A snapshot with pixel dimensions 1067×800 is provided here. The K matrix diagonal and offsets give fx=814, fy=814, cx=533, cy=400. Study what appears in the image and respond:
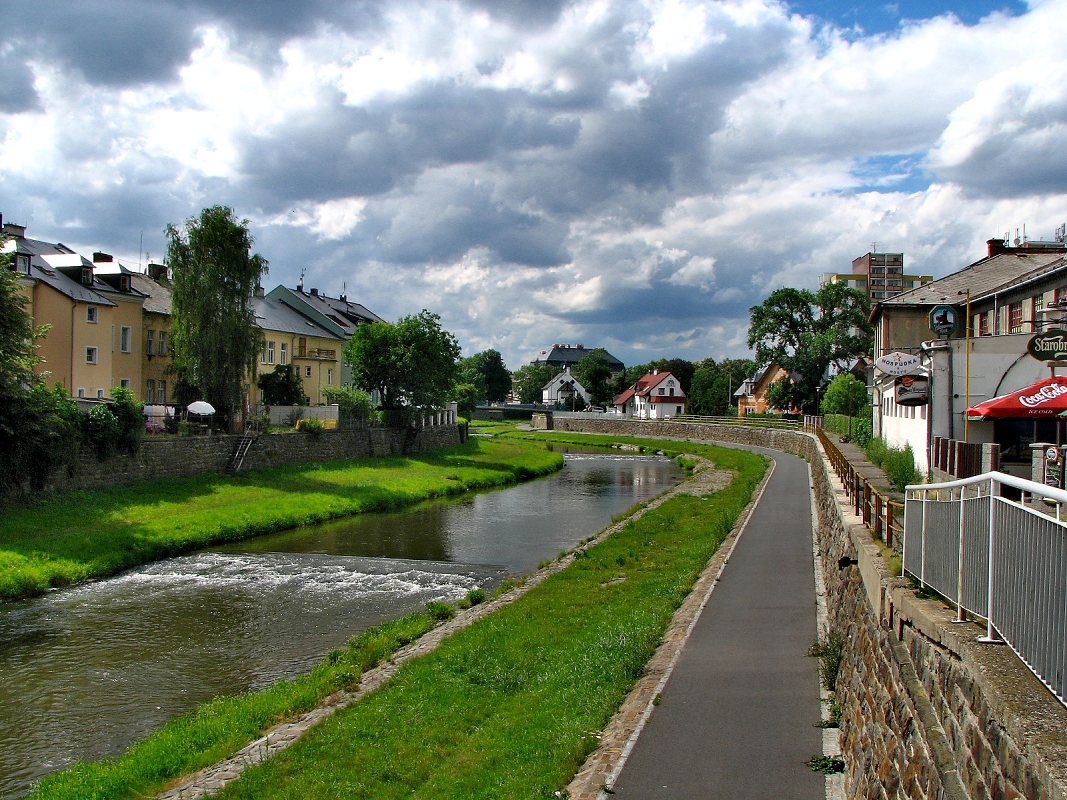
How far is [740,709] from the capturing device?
10289 mm

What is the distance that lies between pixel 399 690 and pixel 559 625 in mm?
4432

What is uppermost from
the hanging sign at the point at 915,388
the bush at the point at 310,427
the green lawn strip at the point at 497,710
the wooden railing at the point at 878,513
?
the hanging sign at the point at 915,388

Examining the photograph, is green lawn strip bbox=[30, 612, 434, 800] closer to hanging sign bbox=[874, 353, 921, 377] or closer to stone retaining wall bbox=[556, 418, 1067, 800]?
Answer: stone retaining wall bbox=[556, 418, 1067, 800]

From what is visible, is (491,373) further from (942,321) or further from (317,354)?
(942,321)

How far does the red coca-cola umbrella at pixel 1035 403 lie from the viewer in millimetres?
16188

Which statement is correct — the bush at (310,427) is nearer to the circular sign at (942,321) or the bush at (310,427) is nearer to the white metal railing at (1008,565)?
the circular sign at (942,321)

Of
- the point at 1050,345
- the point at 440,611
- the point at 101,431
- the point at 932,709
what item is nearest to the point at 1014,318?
the point at 1050,345

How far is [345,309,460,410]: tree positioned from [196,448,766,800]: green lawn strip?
36530 millimetres

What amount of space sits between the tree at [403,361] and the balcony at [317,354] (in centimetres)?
477

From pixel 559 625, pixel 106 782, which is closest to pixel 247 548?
pixel 559 625

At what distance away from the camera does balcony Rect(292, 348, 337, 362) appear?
58.7 metres

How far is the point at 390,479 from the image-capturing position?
142 feet

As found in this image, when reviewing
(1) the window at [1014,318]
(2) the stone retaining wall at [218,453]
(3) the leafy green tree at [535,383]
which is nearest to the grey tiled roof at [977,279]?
(1) the window at [1014,318]

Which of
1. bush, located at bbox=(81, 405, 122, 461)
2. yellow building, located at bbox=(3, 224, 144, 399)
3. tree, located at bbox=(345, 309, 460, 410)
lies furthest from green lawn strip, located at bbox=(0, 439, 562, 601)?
yellow building, located at bbox=(3, 224, 144, 399)
